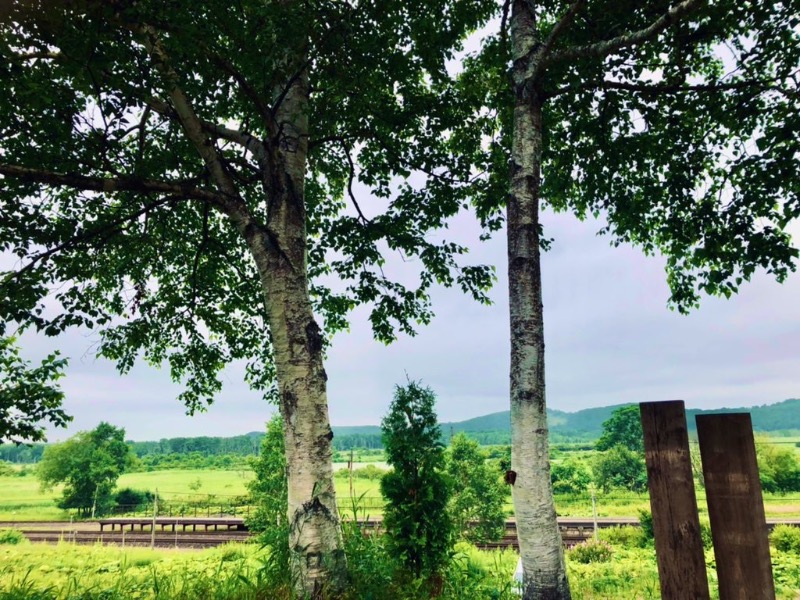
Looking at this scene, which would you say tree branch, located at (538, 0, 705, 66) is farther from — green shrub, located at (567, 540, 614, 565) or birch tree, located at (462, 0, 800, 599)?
green shrub, located at (567, 540, 614, 565)

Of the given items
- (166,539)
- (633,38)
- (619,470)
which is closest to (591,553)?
(633,38)

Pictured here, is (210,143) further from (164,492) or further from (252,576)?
(164,492)

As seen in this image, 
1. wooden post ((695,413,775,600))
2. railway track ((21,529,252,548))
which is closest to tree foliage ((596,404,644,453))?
railway track ((21,529,252,548))

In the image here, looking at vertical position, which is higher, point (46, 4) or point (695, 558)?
point (46, 4)

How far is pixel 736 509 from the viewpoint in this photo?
2.54m

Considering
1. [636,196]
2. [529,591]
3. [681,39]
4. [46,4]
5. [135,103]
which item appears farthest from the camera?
[636,196]

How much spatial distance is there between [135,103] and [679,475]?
6.57 metres

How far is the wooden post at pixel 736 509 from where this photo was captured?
2.48 metres

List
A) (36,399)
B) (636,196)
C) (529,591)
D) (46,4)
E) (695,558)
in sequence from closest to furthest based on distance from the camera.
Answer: (695,558), (529,591), (46,4), (636,196), (36,399)

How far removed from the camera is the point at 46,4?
502 cm

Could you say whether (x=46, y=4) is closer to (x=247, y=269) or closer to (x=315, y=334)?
(x=315, y=334)

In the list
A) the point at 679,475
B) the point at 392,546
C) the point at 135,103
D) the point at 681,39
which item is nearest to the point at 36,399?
the point at 135,103

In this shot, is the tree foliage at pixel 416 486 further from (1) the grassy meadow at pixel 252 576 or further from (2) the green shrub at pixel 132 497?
(2) the green shrub at pixel 132 497

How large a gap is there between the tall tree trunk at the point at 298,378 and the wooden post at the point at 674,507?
360 centimetres
